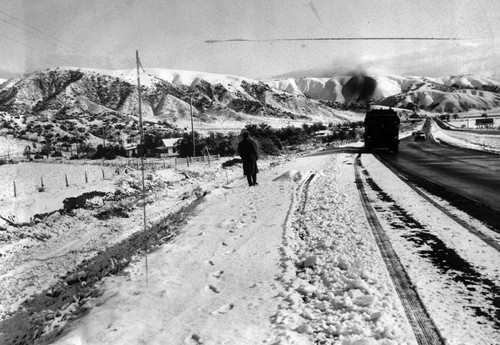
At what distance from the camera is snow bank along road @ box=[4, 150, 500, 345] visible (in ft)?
11.8

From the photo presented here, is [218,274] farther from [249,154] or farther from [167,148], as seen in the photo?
[167,148]

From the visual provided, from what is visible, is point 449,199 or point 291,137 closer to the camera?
point 449,199

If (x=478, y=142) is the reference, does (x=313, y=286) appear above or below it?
below

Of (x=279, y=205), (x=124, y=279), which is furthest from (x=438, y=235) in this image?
(x=124, y=279)

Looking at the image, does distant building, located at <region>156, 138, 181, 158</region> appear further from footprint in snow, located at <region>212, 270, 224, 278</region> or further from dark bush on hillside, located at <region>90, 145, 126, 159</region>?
footprint in snow, located at <region>212, 270, 224, 278</region>

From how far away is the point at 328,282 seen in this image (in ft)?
15.0

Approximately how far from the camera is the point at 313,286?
4.55m

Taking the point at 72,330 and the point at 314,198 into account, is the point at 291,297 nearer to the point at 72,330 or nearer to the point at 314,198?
the point at 72,330

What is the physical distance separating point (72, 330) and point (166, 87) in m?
168

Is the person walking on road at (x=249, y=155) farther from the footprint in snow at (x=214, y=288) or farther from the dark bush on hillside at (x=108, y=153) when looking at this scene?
the dark bush on hillside at (x=108, y=153)

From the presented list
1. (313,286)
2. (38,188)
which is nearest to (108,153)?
(38,188)

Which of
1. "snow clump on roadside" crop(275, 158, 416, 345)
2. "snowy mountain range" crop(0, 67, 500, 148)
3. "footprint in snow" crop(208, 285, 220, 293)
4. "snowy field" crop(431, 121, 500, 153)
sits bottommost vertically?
"footprint in snow" crop(208, 285, 220, 293)

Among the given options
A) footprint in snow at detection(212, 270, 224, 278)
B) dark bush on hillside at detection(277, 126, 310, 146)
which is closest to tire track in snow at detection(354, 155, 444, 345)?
footprint in snow at detection(212, 270, 224, 278)

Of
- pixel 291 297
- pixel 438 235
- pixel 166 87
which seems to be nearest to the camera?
pixel 291 297
